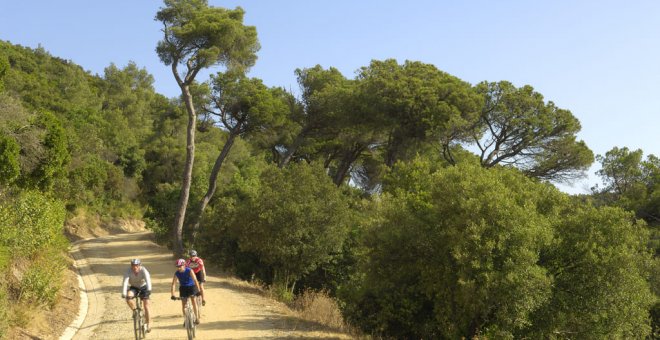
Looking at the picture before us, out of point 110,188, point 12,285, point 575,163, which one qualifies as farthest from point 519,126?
point 110,188

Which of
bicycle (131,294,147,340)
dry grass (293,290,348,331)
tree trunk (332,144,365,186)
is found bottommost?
dry grass (293,290,348,331)

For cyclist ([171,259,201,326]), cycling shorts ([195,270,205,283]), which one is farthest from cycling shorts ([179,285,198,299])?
cycling shorts ([195,270,205,283])

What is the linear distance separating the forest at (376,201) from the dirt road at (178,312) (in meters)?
1.36

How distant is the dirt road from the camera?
37.8 ft

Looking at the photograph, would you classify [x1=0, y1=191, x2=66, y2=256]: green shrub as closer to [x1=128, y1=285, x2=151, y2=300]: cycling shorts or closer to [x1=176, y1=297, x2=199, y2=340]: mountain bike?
[x1=128, y1=285, x2=151, y2=300]: cycling shorts

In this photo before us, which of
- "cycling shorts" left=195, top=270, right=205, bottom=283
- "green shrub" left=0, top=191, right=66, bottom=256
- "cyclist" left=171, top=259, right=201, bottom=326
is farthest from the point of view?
"cycling shorts" left=195, top=270, right=205, bottom=283

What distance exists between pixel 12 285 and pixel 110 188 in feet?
109

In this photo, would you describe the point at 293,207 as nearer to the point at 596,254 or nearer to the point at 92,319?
the point at 92,319

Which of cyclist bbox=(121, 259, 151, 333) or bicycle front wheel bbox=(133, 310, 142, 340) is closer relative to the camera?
bicycle front wheel bbox=(133, 310, 142, 340)

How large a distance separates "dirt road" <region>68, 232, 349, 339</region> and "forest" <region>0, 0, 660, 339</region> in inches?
53.6

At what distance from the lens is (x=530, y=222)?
1119 cm

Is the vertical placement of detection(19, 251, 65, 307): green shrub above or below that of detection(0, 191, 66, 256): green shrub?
below

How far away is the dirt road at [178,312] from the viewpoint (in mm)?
11531

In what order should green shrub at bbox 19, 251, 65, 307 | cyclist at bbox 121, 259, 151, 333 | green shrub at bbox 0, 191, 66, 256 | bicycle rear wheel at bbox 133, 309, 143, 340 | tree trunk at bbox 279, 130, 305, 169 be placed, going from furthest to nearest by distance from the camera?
tree trunk at bbox 279, 130, 305, 169 < green shrub at bbox 0, 191, 66, 256 < green shrub at bbox 19, 251, 65, 307 < cyclist at bbox 121, 259, 151, 333 < bicycle rear wheel at bbox 133, 309, 143, 340
